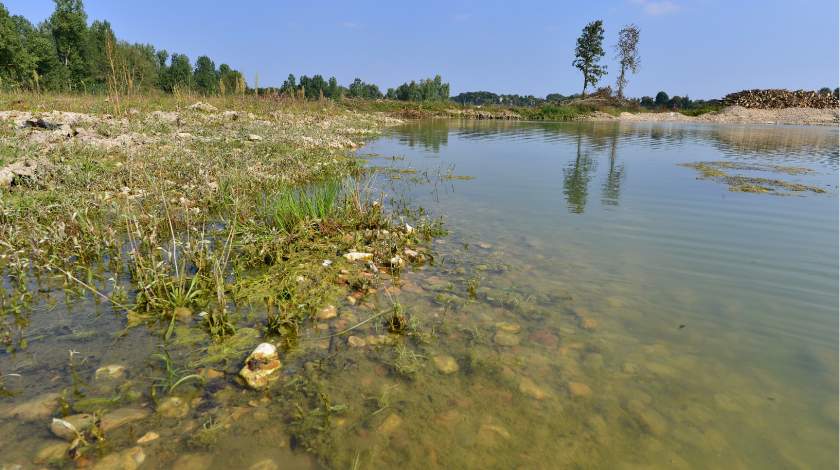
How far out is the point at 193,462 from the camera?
6.55 ft

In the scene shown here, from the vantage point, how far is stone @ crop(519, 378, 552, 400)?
2.58 meters

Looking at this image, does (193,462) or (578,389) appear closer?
(193,462)

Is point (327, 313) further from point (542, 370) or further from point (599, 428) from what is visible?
point (599, 428)

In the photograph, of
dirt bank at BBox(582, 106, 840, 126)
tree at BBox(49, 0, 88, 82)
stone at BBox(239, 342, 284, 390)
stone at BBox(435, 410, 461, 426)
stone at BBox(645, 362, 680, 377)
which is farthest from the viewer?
tree at BBox(49, 0, 88, 82)

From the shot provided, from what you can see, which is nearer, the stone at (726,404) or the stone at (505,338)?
the stone at (726,404)

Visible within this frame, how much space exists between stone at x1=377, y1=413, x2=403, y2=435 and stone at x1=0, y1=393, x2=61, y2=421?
1.88 meters

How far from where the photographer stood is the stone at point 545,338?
10.3 ft

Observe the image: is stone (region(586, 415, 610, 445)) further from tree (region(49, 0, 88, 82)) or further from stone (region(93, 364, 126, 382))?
tree (region(49, 0, 88, 82))

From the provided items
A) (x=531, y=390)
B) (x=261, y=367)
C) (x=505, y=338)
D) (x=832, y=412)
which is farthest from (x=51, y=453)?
(x=832, y=412)

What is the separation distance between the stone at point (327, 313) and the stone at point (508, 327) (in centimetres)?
146

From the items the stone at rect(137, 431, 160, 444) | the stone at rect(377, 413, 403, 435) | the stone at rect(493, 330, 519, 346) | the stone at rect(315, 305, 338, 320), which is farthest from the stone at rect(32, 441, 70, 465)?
the stone at rect(493, 330, 519, 346)

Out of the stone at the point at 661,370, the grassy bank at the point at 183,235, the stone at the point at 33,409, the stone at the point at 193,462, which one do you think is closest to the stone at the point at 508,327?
the stone at the point at 661,370

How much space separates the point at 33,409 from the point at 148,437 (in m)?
0.74

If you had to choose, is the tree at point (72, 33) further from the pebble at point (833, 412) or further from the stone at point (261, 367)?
the pebble at point (833, 412)
